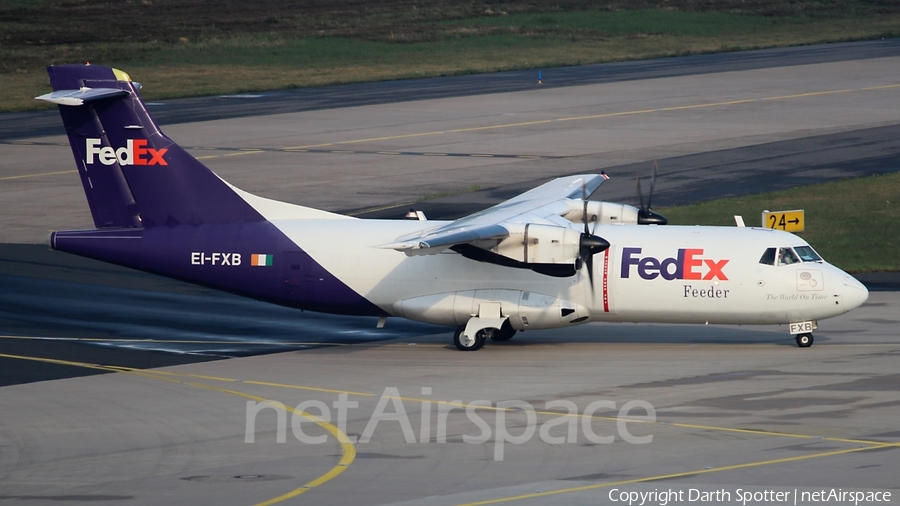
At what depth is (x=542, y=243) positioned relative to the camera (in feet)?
77.9

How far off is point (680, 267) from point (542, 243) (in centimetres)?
301

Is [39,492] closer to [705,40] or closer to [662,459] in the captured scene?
[662,459]

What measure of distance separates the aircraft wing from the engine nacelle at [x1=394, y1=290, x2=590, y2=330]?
4.95ft

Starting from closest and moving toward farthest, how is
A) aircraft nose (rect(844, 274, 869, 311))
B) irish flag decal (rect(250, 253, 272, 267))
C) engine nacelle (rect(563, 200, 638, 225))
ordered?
aircraft nose (rect(844, 274, 869, 311))
irish flag decal (rect(250, 253, 272, 267))
engine nacelle (rect(563, 200, 638, 225))

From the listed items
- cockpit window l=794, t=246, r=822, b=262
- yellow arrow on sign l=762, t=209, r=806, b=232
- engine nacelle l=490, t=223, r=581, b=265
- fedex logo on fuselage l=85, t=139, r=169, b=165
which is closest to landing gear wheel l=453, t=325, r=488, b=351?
engine nacelle l=490, t=223, r=581, b=265

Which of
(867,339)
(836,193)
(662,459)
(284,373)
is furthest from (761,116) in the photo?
(662,459)

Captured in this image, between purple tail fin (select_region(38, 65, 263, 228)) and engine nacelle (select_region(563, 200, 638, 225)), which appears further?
engine nacelle (select_region(563, 200, 638, 225))

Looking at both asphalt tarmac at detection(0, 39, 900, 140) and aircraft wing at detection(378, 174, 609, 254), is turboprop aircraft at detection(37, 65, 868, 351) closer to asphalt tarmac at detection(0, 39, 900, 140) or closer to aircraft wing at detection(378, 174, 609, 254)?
aircraft wing at detection(378, 174, 609, 254)

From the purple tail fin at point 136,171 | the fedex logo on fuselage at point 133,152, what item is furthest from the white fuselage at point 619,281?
the fedex logo on fuselage at point 133,152

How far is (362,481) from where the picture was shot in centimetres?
1614

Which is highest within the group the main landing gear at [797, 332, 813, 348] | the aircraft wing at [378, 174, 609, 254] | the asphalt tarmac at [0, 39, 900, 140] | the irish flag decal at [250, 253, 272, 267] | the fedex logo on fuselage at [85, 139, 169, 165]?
the asphalt tarmac at [0, 39, 900, 140]

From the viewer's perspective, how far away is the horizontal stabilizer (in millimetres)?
24481

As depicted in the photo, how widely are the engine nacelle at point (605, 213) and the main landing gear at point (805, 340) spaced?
471 cm

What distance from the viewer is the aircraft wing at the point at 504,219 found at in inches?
895
